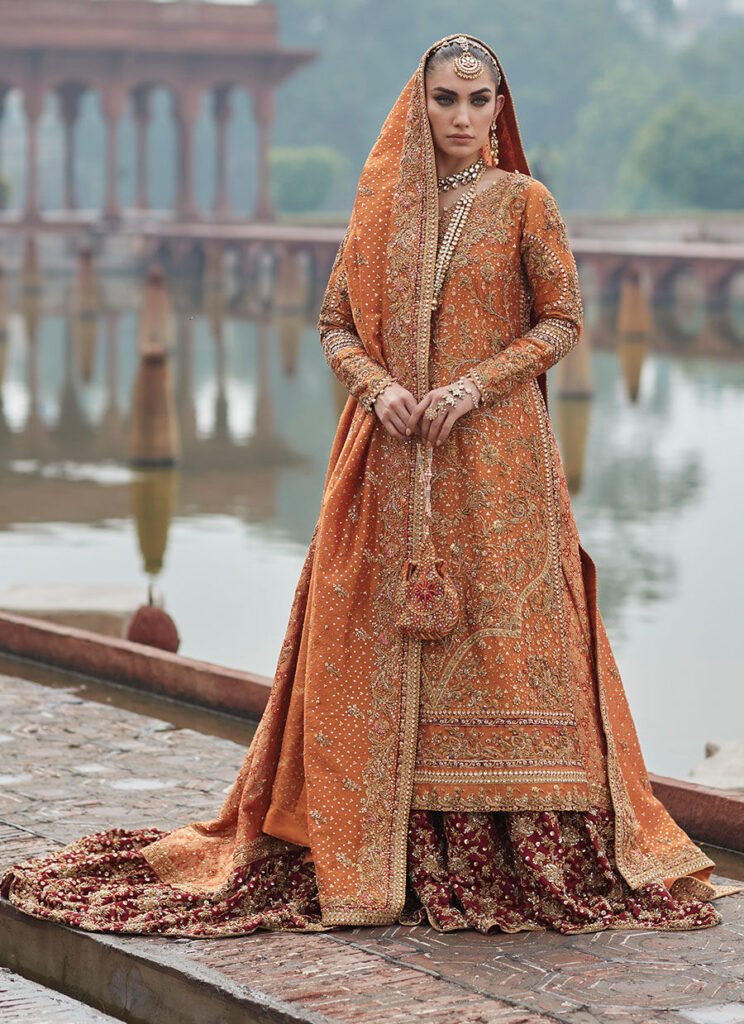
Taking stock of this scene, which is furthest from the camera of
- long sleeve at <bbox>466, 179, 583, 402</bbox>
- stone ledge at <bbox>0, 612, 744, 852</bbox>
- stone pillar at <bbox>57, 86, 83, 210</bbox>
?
stone pillar at <bbox>57, 86, 83, 210</bbox>

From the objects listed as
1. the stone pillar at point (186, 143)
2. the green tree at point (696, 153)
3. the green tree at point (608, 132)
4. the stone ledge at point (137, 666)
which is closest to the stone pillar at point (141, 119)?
the stone pillar at point (186, 143)

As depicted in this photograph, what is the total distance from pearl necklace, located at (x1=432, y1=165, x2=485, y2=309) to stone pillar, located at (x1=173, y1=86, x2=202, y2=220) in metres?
34.3

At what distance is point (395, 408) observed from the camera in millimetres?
3357

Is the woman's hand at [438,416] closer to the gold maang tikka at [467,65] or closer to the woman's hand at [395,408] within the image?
the woman's hand at [395,408]

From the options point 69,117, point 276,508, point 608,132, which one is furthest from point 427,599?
point 608,132

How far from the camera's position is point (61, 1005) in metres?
3.34

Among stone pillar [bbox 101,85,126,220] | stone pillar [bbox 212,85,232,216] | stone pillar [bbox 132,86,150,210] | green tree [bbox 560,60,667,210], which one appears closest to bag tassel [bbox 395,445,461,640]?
stone pillar [bbox 101,85,126,220]

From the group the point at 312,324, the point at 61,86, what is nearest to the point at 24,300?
the point at 312,324

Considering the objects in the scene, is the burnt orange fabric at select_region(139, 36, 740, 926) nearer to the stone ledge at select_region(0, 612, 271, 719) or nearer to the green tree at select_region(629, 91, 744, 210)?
the stone ledge at select_region(0, 612, 271, 719)

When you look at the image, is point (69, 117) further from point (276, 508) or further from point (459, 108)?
point (459, 108)

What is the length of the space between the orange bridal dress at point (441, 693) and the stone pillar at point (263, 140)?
34.1m

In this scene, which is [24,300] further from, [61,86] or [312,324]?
[61,86]

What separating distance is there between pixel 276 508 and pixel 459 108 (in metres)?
7.45

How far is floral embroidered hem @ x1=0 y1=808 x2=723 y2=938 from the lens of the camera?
328 cm
